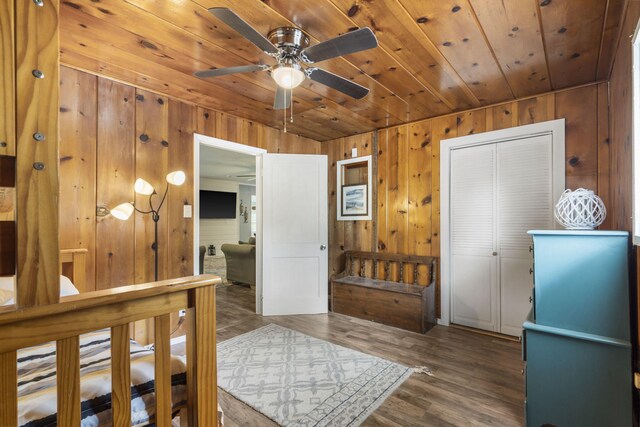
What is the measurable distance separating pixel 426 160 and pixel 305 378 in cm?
263

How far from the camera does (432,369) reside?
2.39 meters

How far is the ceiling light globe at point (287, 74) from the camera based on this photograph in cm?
182

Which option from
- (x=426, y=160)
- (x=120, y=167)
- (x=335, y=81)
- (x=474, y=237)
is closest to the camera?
(x=335, y=81)

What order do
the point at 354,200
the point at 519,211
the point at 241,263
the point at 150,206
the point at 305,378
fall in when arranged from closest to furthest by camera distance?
the point at 305,378 < the point at 150,206 < the point at 519,211 < the point at 354,200 < the point at 241,263

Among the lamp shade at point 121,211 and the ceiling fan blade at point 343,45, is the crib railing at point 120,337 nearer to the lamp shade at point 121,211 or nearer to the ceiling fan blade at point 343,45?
the ceiling fan blade at point 343,45

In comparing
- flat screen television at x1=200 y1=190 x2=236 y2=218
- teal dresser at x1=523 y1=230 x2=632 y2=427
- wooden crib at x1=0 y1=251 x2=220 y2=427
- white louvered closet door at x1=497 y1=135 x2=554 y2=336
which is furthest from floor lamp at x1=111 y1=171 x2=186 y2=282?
flat screen television at x1=200 y1=190 x2=236 y2=218

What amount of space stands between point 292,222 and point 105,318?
3.01 m

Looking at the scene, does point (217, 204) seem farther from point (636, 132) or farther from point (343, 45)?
point (636, 132)

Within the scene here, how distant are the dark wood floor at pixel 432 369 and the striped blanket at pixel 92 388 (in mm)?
910

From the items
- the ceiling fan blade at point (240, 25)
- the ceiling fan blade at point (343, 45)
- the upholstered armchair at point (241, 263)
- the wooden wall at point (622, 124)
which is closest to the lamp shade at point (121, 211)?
the ceiling fan blade at point (240, 25)

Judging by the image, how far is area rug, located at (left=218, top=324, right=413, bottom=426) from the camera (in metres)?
1.87

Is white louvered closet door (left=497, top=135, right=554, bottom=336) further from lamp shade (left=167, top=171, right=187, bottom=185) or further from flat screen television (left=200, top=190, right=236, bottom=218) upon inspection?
flat screen television (left=200, top=190, right=236, bottom=218)

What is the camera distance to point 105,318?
86 cm

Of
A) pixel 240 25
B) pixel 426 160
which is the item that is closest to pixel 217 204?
pixel 426 160
